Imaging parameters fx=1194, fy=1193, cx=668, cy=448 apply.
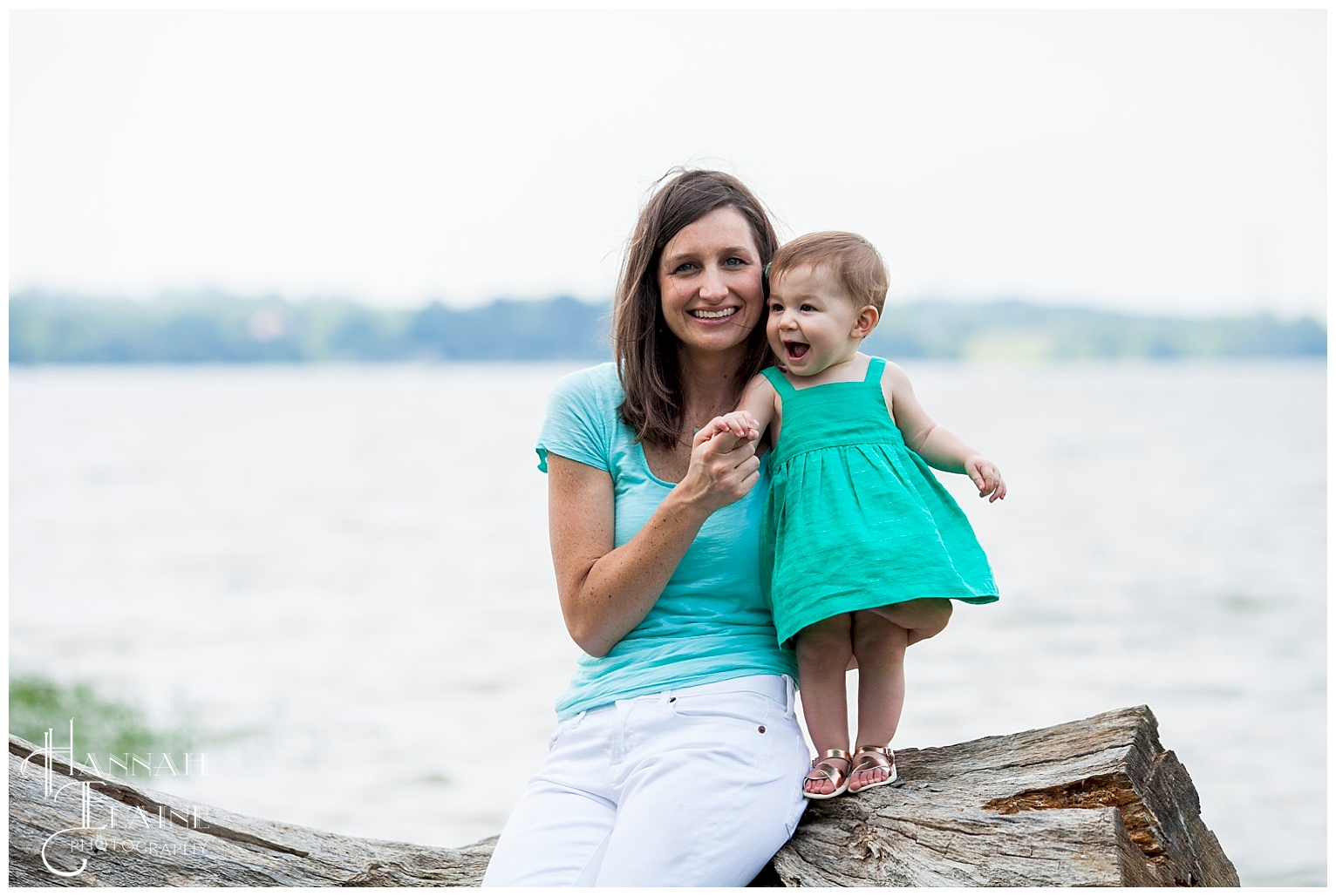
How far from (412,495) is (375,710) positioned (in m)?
13.5

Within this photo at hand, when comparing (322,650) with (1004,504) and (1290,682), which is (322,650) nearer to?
(1290,682)

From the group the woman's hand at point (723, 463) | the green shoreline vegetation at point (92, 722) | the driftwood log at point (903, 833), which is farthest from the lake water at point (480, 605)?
the woman's hand at point (723, 463)

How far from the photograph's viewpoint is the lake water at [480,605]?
30.6 ft

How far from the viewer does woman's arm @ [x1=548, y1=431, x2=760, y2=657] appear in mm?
2473

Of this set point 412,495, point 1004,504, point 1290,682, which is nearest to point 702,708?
point 1290,682

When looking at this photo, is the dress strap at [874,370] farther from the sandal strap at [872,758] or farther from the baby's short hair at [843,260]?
the sandal strap at [872,758]

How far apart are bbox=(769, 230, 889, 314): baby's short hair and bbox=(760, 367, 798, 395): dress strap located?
0.72 ft

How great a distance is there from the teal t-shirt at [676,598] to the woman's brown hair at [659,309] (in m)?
0.07

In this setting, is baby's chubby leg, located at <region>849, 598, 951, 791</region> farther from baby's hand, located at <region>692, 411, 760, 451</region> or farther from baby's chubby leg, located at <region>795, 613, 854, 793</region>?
baby's hand, located at <region>692, 411, 760, 451</region>

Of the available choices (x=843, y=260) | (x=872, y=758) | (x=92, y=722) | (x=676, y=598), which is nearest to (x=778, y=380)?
(x=843, y=260)

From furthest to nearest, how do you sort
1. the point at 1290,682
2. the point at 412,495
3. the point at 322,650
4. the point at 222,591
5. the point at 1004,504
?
the point at 412,495 < the point at 1004,504 < the point at 222,591 < the point at 322,650 < the point at 1290,682

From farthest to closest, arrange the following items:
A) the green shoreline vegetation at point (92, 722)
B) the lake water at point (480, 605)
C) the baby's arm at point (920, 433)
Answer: the lake water at point (480, 605) → the green shoreline vegetation at point (92, 722) → the baby's arm at point (920, 433)

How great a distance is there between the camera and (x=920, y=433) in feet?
9.25

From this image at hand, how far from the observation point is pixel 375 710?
36.1 feet
